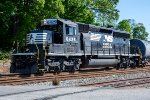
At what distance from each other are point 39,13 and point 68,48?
676 inches

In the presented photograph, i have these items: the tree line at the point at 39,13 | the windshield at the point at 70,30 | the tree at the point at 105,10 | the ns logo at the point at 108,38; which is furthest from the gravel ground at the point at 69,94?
the tree at the point at 105,10

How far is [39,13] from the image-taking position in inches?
1590

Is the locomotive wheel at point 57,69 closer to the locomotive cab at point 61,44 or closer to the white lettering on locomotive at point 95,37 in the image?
the locomotive cab at point 61,44

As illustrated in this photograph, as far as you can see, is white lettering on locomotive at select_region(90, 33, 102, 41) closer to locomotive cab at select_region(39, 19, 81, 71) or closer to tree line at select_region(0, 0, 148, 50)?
locomotive cab at select_region(39, 19, 81, 71)

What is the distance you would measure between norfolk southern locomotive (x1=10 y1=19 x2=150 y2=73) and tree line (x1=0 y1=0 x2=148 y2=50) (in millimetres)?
11021

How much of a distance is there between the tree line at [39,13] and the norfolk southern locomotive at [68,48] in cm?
1102

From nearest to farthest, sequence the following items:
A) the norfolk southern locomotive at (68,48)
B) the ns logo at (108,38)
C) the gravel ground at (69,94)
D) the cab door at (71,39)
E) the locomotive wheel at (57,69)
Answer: the gravel ground at (69,94), the norfolk southern locomotive at (68,48), the locomotive wheel at (57,69), the cab door at (71,39), the ns logo at (108,38)

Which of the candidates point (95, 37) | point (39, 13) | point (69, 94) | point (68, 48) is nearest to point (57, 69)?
point (68, 48)

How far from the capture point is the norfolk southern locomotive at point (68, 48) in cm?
2189

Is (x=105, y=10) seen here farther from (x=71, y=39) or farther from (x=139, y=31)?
(x=139, y=31)

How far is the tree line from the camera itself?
40.0m

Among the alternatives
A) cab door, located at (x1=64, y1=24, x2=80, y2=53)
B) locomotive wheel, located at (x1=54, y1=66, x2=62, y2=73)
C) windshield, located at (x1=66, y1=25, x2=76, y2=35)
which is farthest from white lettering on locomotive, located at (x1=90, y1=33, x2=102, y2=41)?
locomotive wheel, located at (x1=54, y1=66, x2=62, y2=73)

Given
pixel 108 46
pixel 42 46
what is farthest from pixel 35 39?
pixel 108 46

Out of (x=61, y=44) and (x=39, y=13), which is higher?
(x=39, y=13)
